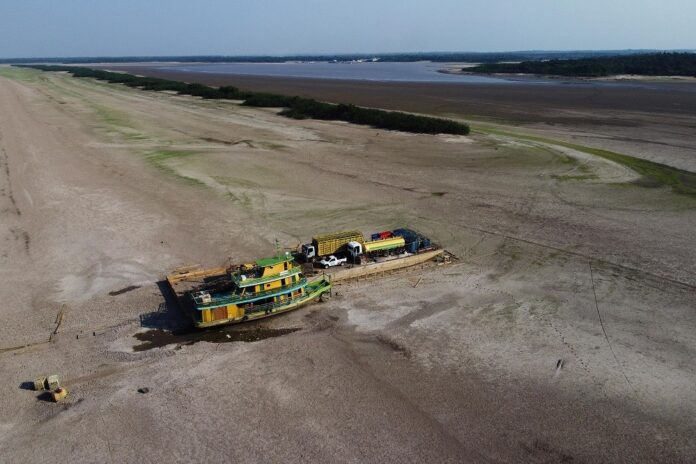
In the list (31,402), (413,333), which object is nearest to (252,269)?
(413,333)

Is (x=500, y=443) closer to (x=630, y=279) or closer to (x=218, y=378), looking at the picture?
(x=218, y=378)

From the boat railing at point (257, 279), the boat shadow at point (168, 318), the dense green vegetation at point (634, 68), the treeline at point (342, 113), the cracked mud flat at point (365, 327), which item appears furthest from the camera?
the dense green vegetation at point (634, 68)

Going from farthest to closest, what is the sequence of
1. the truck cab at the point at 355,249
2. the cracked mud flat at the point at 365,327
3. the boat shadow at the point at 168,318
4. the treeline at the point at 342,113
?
the treeline at the point at 342,113 < the truck cab at the point at 355,249 < the boat shadow at the point at 168,318 < the cracked mud flat at the point at 365,327

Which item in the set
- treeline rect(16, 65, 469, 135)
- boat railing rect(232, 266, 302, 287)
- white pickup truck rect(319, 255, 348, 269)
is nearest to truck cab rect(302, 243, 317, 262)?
white pickup truck rect(319, 255, 348, 269)

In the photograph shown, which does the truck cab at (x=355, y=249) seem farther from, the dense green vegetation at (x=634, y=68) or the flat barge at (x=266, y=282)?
the dense green vegetation at (x=634, y=68)

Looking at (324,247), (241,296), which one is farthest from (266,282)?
Answer: (324,247)

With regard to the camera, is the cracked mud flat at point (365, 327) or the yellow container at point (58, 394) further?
the yellow container at point (58, 394)

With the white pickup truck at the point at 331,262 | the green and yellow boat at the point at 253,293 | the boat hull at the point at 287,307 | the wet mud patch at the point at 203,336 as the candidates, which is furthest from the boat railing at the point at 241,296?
the white pickup truck at the point at 331,262
